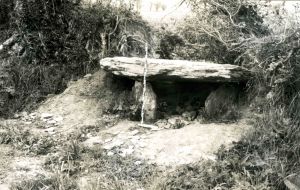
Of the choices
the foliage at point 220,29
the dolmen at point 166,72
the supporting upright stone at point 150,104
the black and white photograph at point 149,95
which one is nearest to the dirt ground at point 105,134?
the black and white photograph at point 149,95

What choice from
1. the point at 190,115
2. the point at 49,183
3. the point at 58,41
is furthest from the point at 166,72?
the point at 58,41

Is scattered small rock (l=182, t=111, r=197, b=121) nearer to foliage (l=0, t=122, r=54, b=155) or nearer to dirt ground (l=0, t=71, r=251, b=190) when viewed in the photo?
dirt ground (l=0, t=71, r=251, b=190)

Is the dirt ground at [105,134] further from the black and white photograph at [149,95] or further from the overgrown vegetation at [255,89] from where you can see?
the overgrown vegetation at [255,89]

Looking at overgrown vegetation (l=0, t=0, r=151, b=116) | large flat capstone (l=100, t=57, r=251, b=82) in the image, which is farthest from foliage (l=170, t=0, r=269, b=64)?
overgrown vegetation (l=0, t=0, r=151, b=116)

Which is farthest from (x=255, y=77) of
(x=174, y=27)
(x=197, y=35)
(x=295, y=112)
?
(x=174, y=27)

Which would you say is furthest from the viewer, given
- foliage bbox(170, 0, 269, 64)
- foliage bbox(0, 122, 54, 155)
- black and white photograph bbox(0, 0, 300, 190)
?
foliage bbox(170, 0, 269, 64)

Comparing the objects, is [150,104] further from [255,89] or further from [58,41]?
[58,41]

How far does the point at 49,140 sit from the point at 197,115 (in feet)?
6.93

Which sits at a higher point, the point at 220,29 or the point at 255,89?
the point at 220,29

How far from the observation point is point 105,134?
8.13 m

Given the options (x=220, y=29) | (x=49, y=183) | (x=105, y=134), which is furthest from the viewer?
(x=220, y=29)

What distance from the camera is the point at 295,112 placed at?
735 cm

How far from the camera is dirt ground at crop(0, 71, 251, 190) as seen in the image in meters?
7.31

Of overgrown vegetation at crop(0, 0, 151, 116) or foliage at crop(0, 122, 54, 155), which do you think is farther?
overgrown vegetation at crop(0, 0, 151, 116)
